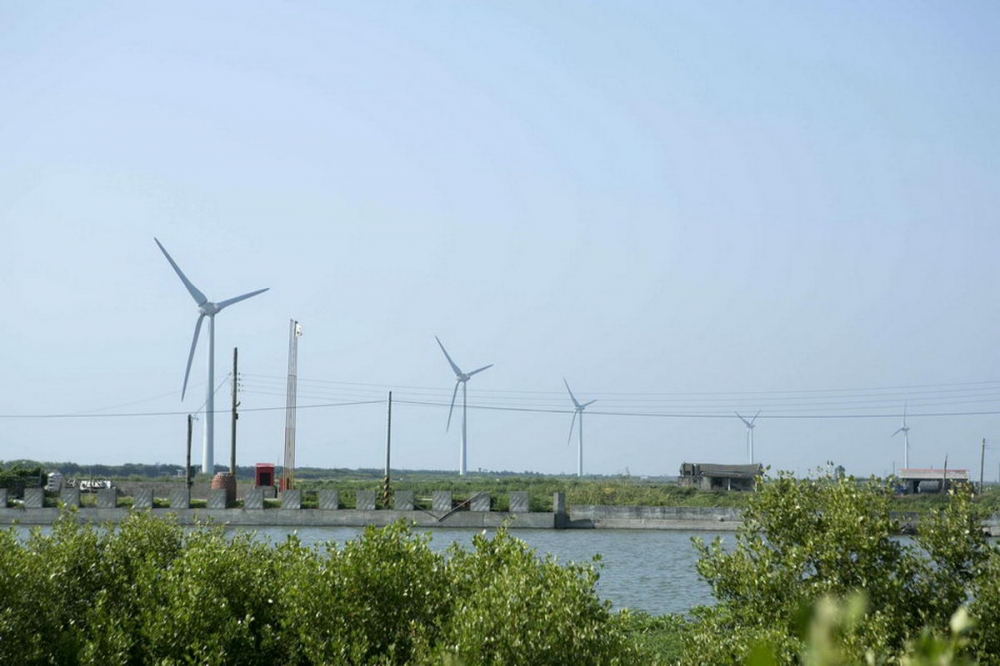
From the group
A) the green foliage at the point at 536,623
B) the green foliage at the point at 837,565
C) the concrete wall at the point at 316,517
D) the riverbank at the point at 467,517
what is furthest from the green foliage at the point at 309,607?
the concrete wall at the point at 316,517

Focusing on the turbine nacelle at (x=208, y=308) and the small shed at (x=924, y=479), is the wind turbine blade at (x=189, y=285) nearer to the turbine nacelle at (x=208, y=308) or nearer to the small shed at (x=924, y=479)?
the turbine nacelle at (x=208, y=308)

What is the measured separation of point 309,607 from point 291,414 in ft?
216

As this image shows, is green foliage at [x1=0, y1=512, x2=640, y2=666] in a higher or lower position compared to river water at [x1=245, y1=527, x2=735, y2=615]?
higher

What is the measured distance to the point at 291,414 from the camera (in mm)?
81312

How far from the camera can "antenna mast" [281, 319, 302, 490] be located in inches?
3182

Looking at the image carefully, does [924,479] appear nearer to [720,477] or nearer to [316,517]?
[720,477]

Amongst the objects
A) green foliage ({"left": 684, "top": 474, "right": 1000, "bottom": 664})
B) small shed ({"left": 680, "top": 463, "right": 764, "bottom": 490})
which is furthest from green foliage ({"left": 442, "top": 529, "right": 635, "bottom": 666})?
small shed ({"left": 680, "top": 463, "right": 764, "bottom": 490})

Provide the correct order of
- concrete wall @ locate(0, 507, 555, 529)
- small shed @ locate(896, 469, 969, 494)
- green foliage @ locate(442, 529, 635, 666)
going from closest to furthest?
1. green foliage @ locate(442, 529, 635, 666)
2. concrete wall @ locate(0, 507, 555, 529)
3. small shed @ locate(896, 469, 969, 494)

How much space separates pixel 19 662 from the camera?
15898 millimetres

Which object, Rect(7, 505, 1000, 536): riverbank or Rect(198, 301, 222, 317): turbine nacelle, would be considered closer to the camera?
Rect(7, 505, 1000, 536): riverbank

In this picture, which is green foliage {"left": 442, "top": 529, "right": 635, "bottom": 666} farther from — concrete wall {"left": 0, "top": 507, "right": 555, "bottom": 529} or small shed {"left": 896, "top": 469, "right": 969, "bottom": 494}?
small shed {"left": 896, "top": 469, "right": 969, "bottom": 494}

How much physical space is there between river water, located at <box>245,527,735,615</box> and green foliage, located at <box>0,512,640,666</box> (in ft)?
12.9

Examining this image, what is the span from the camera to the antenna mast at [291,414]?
80.8 metres

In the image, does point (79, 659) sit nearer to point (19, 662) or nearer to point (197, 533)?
point (19, 662)
